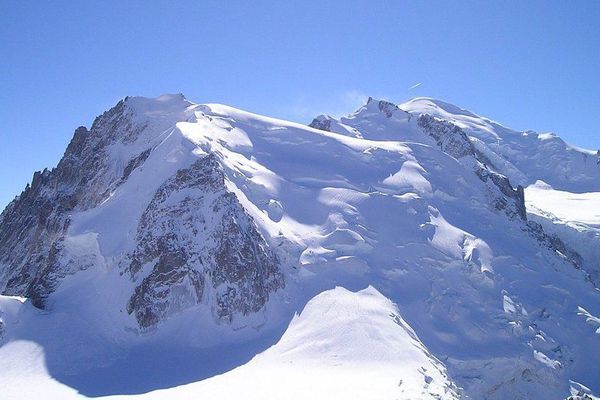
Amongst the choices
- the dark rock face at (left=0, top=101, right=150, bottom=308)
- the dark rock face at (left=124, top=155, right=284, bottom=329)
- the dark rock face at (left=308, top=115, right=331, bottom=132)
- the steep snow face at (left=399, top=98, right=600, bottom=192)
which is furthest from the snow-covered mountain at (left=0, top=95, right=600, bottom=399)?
the steep snow face at (left=399, top=98, right=600, bottom=192)

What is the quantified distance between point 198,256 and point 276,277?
23.8 ft

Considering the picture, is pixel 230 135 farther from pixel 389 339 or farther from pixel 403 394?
pixel 403 394

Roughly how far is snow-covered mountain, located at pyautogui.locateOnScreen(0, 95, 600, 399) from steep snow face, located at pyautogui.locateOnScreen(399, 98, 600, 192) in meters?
74.0

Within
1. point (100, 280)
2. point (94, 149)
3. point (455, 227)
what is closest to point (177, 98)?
point (94, 149)

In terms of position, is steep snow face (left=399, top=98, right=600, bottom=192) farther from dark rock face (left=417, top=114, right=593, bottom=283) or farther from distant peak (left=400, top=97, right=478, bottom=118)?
dark rock face (left=417, top=114, right=593, bottom=283)

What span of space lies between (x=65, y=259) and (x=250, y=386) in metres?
25.1

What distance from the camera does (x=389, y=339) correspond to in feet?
156

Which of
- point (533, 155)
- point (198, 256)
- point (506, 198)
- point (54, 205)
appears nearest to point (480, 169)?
point (506, 198)

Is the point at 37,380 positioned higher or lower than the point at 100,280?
lower

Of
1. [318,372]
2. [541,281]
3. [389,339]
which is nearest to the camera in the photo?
[318,372]

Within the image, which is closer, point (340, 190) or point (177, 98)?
point (340, 190)

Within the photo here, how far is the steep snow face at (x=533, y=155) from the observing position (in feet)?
484

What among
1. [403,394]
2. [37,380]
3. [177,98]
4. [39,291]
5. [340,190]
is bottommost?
[403,394]

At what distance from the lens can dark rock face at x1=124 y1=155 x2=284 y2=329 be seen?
165 ft
